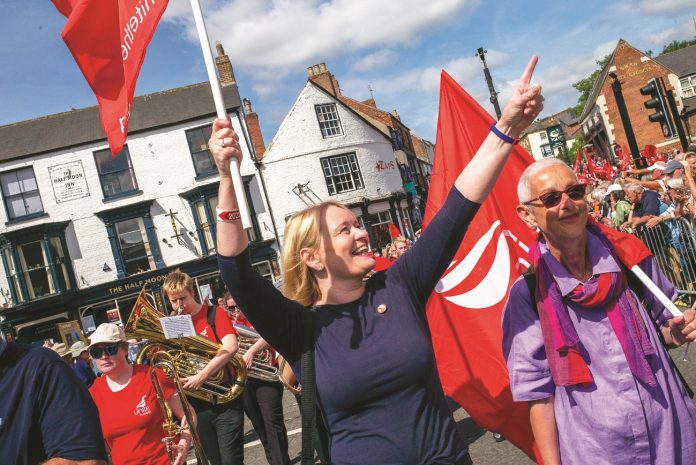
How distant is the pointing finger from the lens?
80.7 inches

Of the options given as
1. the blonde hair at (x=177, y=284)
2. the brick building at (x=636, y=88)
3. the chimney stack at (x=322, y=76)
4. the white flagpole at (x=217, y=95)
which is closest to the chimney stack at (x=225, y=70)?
the chimney stack at (x=322, y=76)

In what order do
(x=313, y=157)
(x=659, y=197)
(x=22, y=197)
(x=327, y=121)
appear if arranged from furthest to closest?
(x=327, y=121)
(x=313, y=157)
(x=22, y=197)
(x=659, y=197)

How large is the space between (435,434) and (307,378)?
1.67 feet

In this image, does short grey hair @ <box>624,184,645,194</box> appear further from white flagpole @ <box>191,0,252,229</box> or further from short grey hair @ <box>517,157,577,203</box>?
white flagpole @ <box>191,0,252,229</box>

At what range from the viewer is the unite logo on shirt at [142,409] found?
3740 millimetres

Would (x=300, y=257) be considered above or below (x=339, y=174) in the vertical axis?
below

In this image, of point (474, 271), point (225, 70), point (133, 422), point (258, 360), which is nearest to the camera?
point (133, 422)

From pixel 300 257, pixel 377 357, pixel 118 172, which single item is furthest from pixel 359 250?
pixel 118 172

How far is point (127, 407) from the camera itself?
→ 3.74m

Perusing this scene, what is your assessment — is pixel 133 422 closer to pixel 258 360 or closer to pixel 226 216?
pixel 258 360

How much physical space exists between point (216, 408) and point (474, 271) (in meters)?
2.55

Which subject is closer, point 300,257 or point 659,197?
point 300,257

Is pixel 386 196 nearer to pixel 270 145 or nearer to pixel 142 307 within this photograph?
pixel 270 145

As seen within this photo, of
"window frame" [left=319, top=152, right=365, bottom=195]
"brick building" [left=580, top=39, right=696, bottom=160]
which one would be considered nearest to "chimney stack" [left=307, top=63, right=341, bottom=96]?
"window frame" [left=319, top=152, right=365, bottom=195]
